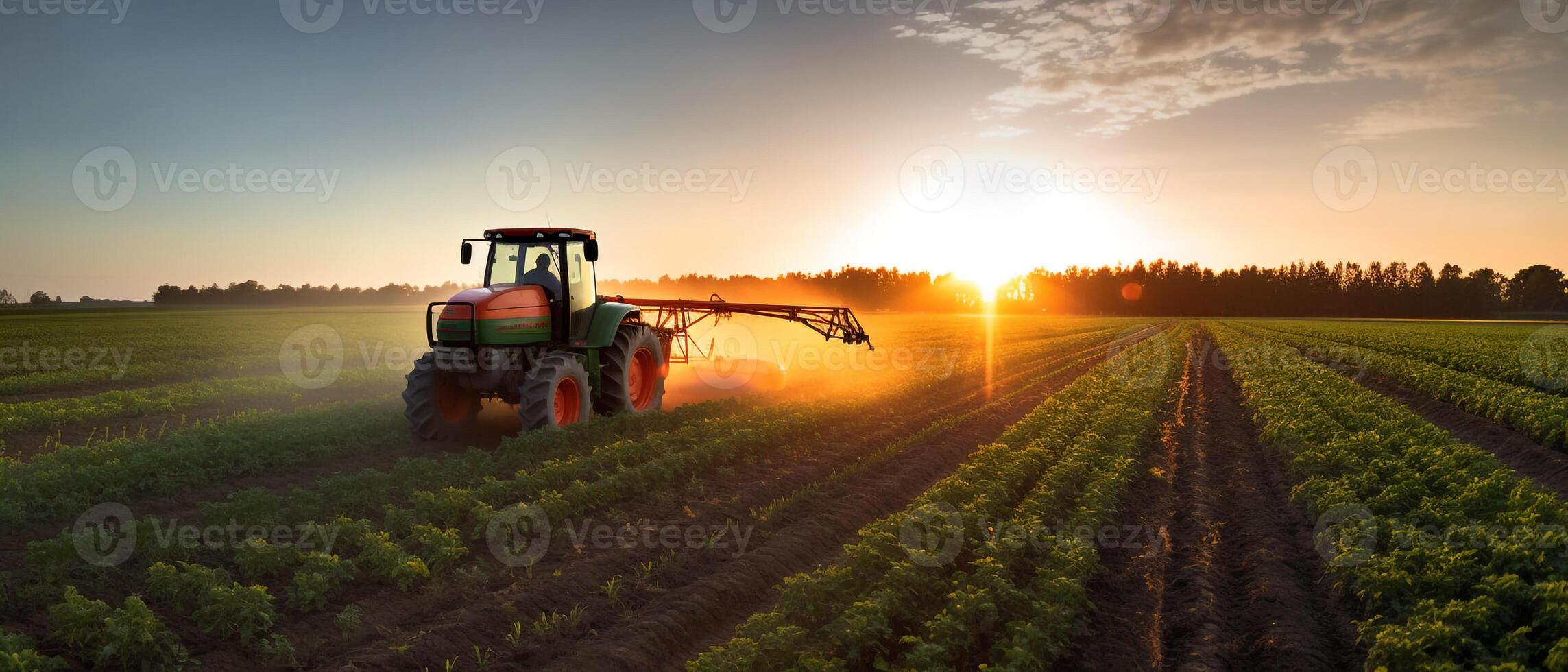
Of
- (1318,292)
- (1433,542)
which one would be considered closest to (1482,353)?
(1433,542)

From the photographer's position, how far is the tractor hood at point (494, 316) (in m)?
11.1

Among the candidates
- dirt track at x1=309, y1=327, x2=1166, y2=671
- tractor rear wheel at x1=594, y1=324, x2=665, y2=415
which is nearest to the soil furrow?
dirt track at x1=309, y1=327, x2=1166, y2=671

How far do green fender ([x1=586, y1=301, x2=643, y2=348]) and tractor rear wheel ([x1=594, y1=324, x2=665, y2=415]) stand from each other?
0.25 m

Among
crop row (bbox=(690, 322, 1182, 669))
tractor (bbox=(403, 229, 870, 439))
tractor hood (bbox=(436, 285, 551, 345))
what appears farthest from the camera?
tractor (bbox=(403, 229, 870, 439))

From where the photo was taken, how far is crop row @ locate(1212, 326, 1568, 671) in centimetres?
520

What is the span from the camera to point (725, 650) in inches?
213

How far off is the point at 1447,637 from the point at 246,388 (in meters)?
22.1

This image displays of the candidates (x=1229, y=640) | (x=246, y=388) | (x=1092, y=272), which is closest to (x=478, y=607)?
(x=1229, y=640)

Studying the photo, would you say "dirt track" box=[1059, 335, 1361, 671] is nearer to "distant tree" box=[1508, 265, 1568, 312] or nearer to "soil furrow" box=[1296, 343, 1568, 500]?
"soil furrow" box=[1296, 343, 1568, 500]

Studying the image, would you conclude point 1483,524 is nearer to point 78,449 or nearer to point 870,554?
point 870,554

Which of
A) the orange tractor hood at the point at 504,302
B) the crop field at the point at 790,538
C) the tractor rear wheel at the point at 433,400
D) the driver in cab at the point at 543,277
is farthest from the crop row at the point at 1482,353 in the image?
the tractor rear wheel at the point at 433,400

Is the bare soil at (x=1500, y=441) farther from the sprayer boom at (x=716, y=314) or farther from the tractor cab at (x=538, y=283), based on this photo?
the tractor cab at (x=538, y=283)

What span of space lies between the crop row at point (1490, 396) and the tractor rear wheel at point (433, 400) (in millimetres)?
18634

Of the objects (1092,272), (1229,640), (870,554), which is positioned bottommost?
(1229,640)
